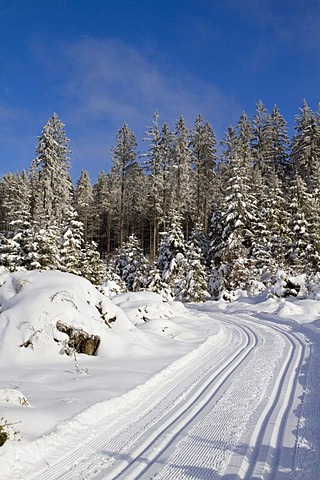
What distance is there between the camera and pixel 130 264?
33.6 metres

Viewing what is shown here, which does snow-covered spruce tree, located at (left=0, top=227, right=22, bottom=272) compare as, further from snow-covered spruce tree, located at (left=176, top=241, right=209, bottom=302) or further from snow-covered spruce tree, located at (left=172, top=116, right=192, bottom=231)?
snow-covered spruce tree, located at (left=172, top=116, right=192, bottom=231)

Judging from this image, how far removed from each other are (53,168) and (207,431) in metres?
29.3

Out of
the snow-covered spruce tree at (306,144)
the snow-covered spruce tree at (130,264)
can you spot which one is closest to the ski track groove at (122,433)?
the snow-covered spruce tree at (130,264)

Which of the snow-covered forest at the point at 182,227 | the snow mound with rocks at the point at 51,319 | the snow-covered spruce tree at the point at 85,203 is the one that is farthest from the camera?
the snow-covered spruce tree at the point at 85,203

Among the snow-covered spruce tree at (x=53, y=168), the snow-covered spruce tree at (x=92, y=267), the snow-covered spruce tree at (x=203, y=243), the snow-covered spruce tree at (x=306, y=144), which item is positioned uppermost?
the snow-covered spruce tree at (x=306, y=144)

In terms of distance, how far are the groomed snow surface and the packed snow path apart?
0.02m

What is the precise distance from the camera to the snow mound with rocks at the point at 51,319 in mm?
8773

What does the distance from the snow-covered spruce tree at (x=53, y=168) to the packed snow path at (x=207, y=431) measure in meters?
24.8

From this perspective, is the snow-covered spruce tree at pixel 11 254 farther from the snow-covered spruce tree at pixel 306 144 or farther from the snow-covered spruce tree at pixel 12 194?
the snow-covered spruce tree at pixel 306 144

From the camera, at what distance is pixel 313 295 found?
22.4 m

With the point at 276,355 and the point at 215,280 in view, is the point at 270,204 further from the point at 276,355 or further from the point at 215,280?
the point at 276,355

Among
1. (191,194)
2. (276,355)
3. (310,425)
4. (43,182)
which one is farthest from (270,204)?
(310,425)

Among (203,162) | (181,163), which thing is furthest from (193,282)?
(203,162)

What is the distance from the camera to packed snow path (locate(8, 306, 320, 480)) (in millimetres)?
4082
